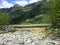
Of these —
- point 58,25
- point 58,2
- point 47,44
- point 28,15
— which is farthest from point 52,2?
point 28,15

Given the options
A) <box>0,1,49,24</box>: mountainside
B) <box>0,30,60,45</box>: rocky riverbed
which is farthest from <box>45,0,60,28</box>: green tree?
<box>0,1,49,24</box>: mountainside

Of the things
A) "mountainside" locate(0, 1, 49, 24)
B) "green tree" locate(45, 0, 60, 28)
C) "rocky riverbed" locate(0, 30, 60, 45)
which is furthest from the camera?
"mountainside" locate(0, 1, 49, 24)

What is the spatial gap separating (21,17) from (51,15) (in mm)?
94032

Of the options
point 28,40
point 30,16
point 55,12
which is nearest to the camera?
point 28,40

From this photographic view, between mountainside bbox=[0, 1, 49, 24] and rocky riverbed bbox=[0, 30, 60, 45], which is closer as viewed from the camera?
rocky riverbed bbox=[0, 30, 60, 45]

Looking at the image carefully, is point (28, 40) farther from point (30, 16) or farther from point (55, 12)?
point (30, 16)

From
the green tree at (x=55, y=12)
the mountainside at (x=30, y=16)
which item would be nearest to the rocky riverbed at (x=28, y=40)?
the green tree at (x=55, y=12)

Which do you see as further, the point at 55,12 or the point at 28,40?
the point at 55,12

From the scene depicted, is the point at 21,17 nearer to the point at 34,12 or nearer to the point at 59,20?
the point at 34,12

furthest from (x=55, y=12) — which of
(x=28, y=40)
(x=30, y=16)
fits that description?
(x=30, y=16)

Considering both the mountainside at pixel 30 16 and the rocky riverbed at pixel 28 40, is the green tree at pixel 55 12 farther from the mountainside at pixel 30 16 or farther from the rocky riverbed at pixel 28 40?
the mountainside at pixel 30 16

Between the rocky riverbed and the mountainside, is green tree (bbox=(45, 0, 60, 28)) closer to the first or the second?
the rocky riverbed

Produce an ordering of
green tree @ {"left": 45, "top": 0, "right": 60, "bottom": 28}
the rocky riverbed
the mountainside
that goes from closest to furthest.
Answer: the rocky riverbed, green tree @ {"left": 45, "top": 0, "right": 60, "bottom": 28}, the mountainside

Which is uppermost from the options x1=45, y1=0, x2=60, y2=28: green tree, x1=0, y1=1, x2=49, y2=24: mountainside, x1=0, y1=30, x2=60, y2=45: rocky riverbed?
x1=45, y1=0, x2=60, y2=28: green tree
